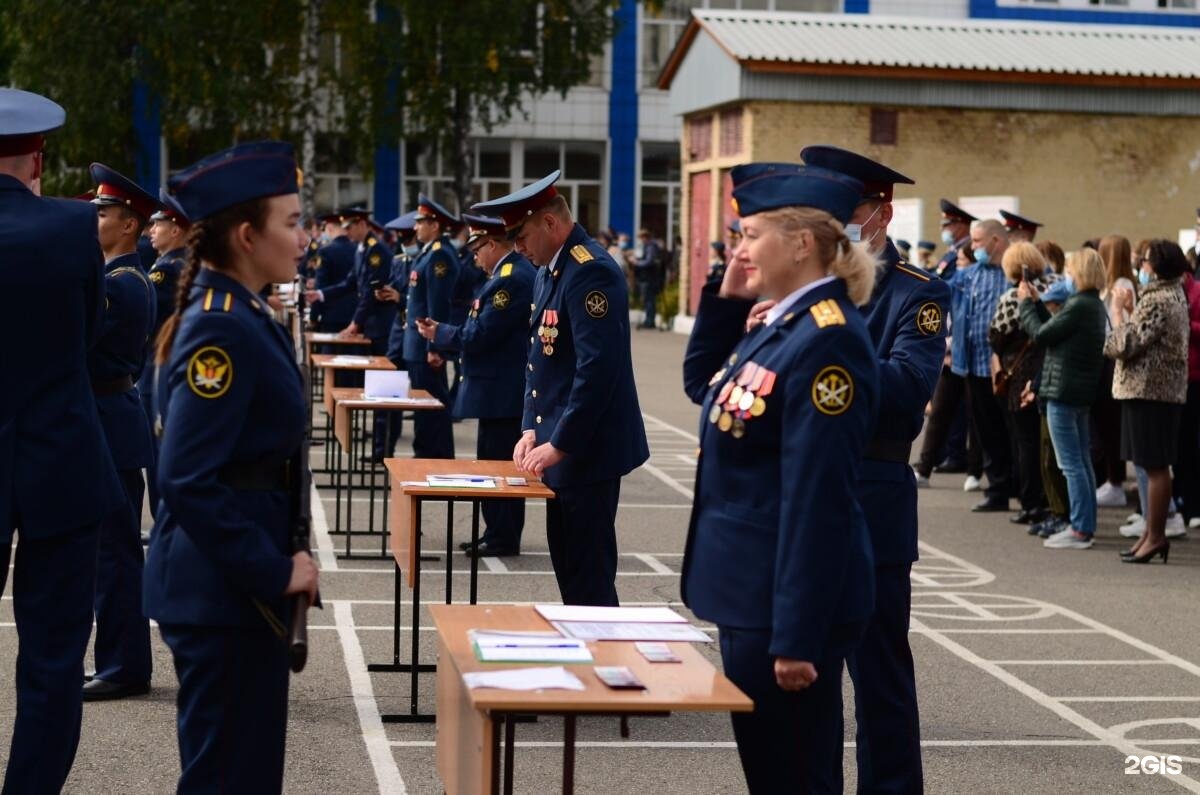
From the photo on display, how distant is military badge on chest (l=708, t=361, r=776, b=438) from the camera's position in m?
4.31

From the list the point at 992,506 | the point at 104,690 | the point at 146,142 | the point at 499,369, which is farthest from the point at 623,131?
the point at 104,690

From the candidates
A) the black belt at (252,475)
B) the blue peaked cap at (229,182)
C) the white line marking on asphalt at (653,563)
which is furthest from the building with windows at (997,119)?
the black belt at (252,475)

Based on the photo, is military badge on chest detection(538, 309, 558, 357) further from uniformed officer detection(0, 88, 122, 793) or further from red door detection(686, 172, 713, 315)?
red door detection(686, 172, 713, 315)

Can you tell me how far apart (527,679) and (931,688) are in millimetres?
4492

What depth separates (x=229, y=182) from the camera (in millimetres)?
4172

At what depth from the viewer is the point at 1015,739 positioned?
288 inches

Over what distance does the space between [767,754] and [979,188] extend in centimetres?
2618

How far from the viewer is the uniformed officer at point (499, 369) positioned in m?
11.1

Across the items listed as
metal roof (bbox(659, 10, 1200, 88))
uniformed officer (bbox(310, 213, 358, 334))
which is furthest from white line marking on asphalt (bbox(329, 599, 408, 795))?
metal roof (bbox(659, 10, 1200, 88))

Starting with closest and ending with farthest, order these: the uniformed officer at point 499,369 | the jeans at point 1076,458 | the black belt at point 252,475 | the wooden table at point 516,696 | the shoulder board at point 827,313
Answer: the wooden table at point 516,696
the black belt at point 252,475
the shoulder board at point 827,313
the uniformed officer at point 499,369
the jeans at point 1076,458

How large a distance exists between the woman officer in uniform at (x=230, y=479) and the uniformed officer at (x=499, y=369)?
6777 mm

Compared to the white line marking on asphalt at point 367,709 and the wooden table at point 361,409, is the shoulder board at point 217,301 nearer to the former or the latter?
the white line marking on asphalt at point 367,709

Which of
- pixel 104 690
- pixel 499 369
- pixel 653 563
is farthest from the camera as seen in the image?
pixel 653 563

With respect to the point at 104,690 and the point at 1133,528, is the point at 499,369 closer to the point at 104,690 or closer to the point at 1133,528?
the point at 104,690
